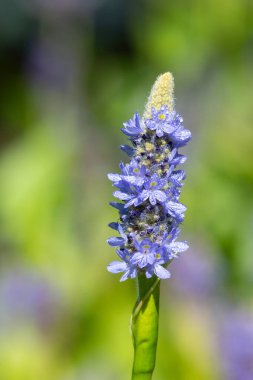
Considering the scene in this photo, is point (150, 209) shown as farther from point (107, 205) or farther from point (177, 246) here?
point (107, 205)

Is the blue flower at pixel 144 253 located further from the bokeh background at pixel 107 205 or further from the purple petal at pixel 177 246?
the bokeh background at pixel 107 205

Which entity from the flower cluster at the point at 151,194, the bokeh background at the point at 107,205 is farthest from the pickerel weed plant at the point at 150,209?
the bokeh background at the point at 107,205

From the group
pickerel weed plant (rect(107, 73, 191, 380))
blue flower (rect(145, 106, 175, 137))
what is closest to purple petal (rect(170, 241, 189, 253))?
pickerel weed plant (rect(107, 73, 191, 380))

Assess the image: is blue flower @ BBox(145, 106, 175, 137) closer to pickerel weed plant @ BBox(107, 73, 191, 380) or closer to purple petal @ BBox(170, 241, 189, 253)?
pickerel weed plant @ BBox(107, 73, 191, 380)

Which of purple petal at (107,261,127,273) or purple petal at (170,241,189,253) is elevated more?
purple petal at (170,241,189,253)

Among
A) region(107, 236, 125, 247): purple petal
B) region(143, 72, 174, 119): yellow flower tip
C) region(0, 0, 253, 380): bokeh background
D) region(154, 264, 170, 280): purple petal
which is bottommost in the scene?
region(154, 264, 170, 280): purple petal

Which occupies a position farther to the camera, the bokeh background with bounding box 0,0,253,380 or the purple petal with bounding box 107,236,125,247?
the bokeh background with bounding box 0,0,253,380

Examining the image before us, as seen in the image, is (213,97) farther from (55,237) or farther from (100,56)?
(100,56)

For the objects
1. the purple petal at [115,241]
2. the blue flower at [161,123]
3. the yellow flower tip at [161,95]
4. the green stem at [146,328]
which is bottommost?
the green stem at [146,328]
